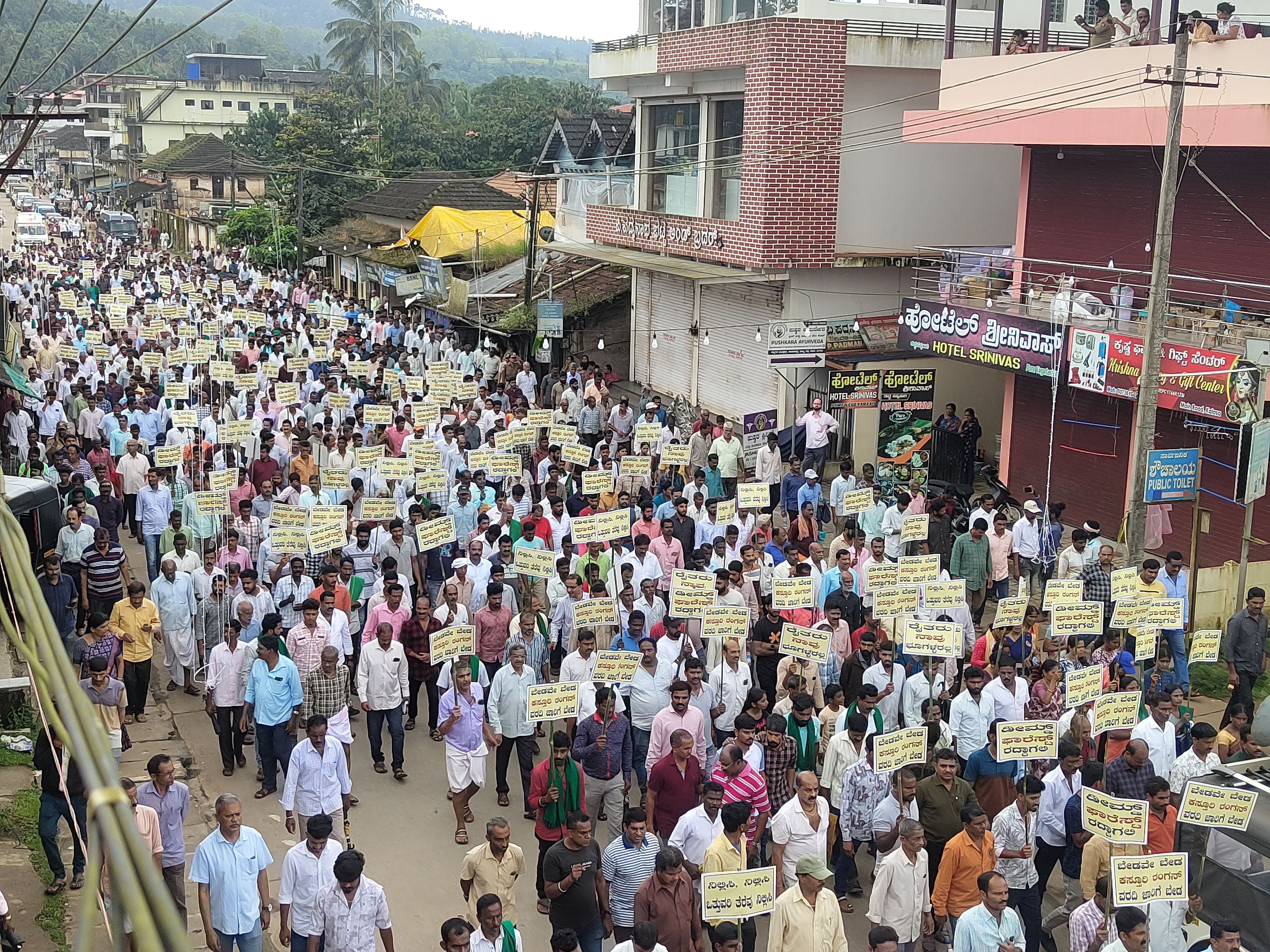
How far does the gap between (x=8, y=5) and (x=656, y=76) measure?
84512 millimetres

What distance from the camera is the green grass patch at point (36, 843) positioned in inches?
345

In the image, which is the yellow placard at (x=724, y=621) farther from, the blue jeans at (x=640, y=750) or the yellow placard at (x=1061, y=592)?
the yellow placard at (x=1061, y=592)

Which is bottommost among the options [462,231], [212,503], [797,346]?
[212,503]

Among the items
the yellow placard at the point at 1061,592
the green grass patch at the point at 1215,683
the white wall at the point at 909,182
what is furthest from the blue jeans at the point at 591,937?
the white wall at the point at 909,182

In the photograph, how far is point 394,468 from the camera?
15.5 meters

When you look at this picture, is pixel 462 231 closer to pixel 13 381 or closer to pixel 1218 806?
pixel 13 381

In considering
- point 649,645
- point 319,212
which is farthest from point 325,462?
point 319,212

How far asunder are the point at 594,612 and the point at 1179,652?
495 centimetres

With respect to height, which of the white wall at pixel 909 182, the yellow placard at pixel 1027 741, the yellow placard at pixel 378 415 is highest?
the white wall at pixel 909 182

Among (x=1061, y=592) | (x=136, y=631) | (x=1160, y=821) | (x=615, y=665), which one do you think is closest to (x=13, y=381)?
(x=136, y=631)

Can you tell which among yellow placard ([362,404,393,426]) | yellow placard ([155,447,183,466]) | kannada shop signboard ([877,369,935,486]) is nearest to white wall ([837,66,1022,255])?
kannada shop signboard ([877,369,935,486])

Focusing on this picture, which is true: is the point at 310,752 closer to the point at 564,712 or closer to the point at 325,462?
the point at 564,712

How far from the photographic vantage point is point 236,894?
24.4 ft

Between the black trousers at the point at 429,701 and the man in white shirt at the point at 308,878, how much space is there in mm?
4005
